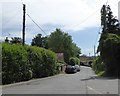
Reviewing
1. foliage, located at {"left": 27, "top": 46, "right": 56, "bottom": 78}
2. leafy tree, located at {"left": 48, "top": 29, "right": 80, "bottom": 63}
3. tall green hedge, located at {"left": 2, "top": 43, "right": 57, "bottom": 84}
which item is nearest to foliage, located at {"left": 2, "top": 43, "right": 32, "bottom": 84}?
tall green hedge, located at {"left": 2, "top": 43, "right": 57, "bottom": 84}

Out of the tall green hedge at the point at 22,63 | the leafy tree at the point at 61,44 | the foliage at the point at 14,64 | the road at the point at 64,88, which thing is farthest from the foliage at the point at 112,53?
the leafy tree at the point at 61,44

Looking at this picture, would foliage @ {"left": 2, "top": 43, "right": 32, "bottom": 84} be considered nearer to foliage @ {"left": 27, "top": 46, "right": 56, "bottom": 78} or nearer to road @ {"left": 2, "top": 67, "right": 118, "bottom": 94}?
road @ {"left": 2, "top": 67, "right": 118, "bottom": 94}

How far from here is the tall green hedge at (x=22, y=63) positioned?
27.8m

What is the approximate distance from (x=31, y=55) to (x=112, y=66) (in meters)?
13.8

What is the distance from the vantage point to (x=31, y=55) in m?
35.2

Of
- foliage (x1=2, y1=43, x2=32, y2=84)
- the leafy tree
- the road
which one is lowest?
the road

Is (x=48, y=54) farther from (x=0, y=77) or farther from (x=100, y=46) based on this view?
(x=0, y=77)

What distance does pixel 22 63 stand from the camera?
31453mm

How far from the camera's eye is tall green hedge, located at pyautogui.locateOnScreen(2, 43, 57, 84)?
2778 cm

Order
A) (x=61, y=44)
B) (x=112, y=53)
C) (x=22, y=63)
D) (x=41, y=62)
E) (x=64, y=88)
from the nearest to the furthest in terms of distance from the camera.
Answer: (x=64, y=88) < (x=22, y=63) < (x=41, y=62) < (x=112, y=53) < (x=61, y=44)

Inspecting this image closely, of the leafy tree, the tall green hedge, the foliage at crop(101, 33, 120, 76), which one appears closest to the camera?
the tall green hedge

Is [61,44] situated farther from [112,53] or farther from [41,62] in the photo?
[41,62]

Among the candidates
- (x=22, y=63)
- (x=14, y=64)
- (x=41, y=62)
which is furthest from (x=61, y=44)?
(x=14, y=64)

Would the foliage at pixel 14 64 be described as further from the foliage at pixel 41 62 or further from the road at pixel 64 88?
the foliage at pixel 41 62
